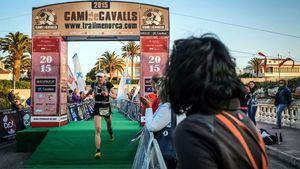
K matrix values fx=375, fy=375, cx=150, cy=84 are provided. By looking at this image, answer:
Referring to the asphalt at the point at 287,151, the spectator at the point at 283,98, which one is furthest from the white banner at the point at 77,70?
the asphalt at the point at 287,151

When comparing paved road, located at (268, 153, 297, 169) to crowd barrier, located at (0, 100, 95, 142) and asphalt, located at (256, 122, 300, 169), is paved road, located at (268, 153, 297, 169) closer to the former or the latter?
asphalt, located at (256, 122, 300, 169)

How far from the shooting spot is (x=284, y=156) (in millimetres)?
8945

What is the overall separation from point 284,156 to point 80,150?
506cm

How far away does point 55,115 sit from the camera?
41.0ft

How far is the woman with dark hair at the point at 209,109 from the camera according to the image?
1.48m

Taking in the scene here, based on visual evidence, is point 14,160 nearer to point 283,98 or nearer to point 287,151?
point 287,151

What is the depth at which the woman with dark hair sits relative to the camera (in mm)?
1479

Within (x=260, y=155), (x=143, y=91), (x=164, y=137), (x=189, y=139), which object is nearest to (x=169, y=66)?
(x=189, y=139)

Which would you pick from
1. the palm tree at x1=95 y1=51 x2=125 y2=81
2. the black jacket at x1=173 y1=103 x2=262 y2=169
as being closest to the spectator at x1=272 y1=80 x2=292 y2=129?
the black jacket at x1=173 y1=103 x2=262 y2=169

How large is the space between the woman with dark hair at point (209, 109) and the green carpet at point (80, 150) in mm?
7038

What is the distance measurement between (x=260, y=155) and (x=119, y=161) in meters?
7.52

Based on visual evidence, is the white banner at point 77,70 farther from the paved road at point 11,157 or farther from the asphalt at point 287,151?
the asphalt at point 287,151

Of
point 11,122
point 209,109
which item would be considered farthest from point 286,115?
point 209,109

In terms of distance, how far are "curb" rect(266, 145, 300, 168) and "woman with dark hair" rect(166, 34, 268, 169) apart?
286 inches
